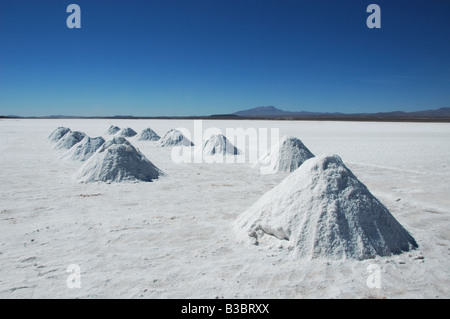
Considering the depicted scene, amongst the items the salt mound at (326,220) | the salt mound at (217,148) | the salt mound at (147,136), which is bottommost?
the salt mound at (326,220)

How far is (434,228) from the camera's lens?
447 centimetres

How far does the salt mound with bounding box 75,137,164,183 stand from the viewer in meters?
7.33

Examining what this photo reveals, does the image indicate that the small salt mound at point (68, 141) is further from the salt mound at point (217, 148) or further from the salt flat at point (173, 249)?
the salt flat at point (173, 249)

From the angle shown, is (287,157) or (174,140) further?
(174,140)

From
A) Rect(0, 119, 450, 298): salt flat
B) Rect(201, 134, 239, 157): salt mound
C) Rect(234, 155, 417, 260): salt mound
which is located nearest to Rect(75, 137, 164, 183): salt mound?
Rect(0, 119, 450, 298): salt flat

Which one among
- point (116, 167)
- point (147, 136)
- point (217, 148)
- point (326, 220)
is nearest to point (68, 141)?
point (147, 136)

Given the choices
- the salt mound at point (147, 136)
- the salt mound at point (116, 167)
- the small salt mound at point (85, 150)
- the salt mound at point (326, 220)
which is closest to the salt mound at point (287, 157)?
the salt mound at point (116, 167)

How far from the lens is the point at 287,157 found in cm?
883

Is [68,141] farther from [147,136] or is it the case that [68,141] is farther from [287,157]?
[287,157]

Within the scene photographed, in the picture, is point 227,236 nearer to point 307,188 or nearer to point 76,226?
point 307,188

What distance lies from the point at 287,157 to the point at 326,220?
537 cm

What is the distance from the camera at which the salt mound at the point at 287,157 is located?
28.7ft

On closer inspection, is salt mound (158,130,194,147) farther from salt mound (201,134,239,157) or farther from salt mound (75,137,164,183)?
salt mound (75,137,164,183)

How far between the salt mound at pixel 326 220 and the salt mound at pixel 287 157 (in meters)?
4.65
